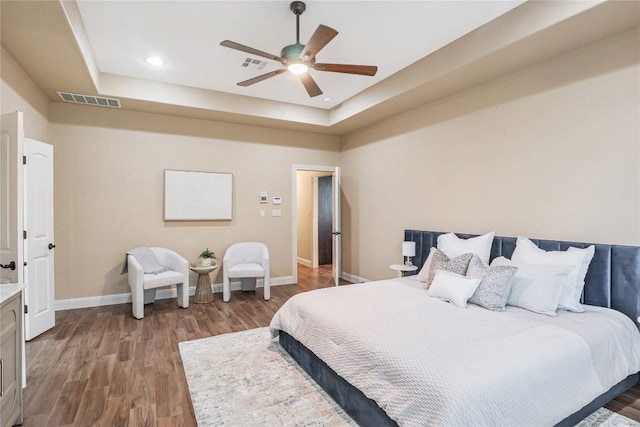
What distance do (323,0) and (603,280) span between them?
3.26m

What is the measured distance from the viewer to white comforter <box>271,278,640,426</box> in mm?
1600

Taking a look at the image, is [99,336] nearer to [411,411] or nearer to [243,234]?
[243,234]

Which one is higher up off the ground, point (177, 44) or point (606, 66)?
point (177, 44)

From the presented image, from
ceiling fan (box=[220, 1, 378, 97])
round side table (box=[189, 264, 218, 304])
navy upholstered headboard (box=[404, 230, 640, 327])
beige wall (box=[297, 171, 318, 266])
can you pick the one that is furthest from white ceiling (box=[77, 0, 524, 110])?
beige wall (box=[297, 171, 318, 266])

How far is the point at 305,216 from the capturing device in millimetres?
8211

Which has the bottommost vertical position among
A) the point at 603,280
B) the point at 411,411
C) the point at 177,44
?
the point at 411,411

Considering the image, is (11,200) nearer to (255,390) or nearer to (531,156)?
(255,390)

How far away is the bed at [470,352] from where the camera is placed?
163 centimetres

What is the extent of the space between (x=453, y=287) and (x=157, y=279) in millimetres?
3510

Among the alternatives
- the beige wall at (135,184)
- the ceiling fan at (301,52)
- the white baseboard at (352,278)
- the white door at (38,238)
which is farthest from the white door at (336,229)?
the white door at (38,238)

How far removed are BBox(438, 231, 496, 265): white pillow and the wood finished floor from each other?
4.83 ft

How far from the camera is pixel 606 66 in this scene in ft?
9.16

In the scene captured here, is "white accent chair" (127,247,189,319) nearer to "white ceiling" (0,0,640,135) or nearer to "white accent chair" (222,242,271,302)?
"white accent chair" (222,242,271,302)

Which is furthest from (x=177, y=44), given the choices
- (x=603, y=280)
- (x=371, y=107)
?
(x=603, y=280)
